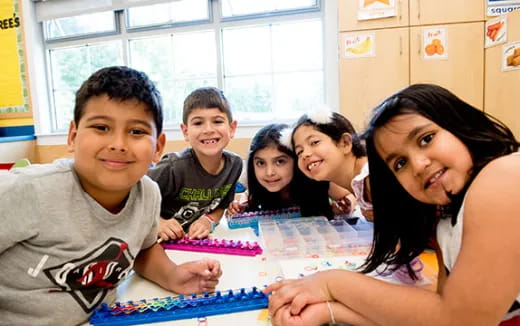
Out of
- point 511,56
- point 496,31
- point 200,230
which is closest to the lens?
point 200,230

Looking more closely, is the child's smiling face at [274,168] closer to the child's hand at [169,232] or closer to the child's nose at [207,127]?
the child's nose at [207,127]

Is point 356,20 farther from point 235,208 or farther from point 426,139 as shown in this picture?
point 426,139

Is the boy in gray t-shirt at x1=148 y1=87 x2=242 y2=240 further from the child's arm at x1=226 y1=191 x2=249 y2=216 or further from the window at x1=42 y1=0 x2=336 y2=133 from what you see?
the window at x1=42 y1=0 x2=336 y2=133

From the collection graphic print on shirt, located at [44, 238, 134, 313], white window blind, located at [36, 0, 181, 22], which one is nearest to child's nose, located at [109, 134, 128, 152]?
graphic print on shirt, located at [44, 238, 134, 313]

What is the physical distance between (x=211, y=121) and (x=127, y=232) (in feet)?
2.51

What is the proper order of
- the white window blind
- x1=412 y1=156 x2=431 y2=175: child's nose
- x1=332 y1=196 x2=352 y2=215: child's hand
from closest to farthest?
x1=412 y1=156 x2=431 y2=175: child's nose, x1=332 y1=196 x2=352 y2=215: child's hand, the white window blind

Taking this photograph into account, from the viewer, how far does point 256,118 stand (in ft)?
10.0

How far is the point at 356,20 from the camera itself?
231 cm

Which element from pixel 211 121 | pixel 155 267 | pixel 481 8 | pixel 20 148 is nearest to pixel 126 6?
pixel 20 148

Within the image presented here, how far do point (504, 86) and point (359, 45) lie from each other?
933 millimetres

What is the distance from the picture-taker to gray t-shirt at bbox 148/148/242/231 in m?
1.33

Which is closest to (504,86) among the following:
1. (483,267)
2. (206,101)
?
(206,101)

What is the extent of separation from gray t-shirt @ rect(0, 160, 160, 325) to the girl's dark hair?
785 mm

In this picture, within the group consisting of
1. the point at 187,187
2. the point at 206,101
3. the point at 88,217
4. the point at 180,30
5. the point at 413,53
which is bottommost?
the point at 187,187
